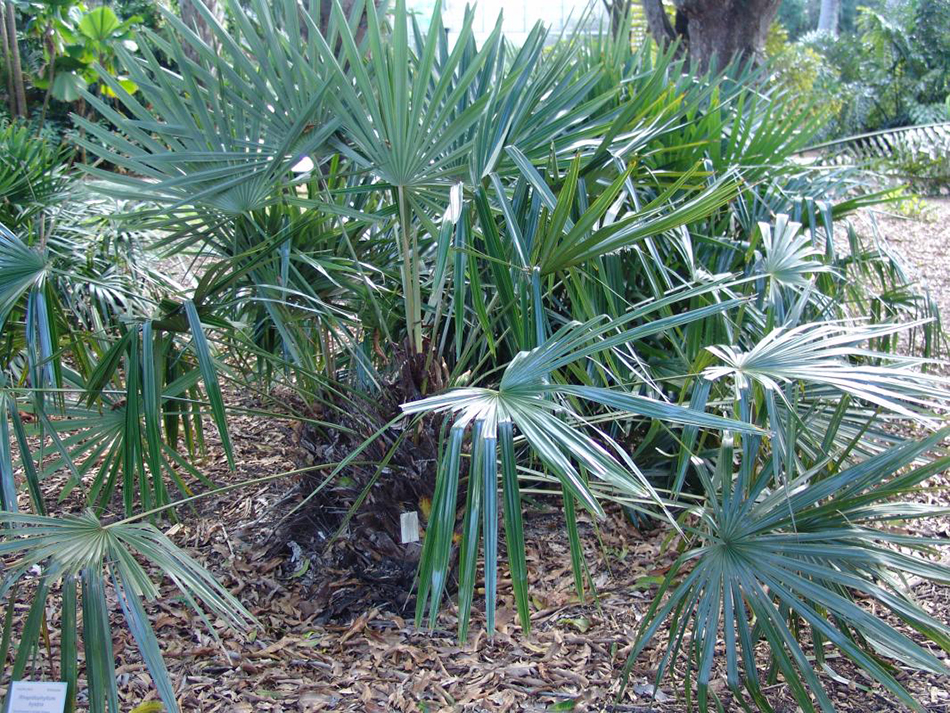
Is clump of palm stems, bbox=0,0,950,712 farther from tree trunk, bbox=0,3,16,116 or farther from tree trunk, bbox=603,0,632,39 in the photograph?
tree trunk, bbox=0,3,16,116

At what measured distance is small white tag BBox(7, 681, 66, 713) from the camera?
1.56m

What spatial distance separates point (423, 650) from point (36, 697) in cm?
94

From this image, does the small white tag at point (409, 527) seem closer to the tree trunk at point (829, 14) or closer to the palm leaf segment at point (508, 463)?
the palm leaf segment at point (508, 463)

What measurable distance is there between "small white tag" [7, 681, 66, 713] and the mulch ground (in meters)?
0.28

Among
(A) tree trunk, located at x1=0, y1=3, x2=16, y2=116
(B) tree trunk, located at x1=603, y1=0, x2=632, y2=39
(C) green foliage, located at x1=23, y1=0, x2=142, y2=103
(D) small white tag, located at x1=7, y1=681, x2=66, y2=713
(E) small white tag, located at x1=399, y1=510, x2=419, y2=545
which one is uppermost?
(C) green foliage, located at x1=23, y1=0, x2=142, y2=103

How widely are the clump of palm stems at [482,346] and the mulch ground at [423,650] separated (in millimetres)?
142

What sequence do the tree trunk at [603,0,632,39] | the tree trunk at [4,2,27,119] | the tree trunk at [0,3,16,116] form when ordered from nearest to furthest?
the tree trunk at [603,0,632,39]
the tree trunk at [0,3,16,116]
the tree trunk at [4,2,27,119]

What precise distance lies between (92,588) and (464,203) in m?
1.20

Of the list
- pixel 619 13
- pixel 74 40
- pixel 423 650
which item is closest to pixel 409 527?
pixel 423 650

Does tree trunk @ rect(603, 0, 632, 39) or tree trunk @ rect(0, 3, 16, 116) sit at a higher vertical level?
tree trunk @ rect(0, 3, 16, 116)

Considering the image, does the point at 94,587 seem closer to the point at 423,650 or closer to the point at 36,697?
the point at 36,697

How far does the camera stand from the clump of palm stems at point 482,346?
156 centimetres

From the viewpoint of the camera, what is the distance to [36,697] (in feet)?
5.19

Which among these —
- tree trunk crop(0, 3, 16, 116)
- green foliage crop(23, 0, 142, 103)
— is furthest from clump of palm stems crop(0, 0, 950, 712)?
green foliage crop(23, 0, 142, 103)
